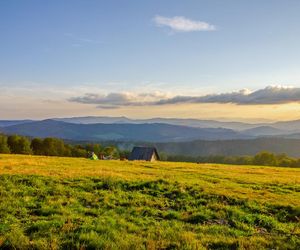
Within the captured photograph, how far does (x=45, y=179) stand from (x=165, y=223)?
1153cm

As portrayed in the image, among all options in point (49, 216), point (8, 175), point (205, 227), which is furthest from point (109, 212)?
point (8, 175)

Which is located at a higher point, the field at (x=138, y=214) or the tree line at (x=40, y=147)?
the field at (x=138, y=214)

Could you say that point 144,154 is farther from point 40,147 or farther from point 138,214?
point 138,214

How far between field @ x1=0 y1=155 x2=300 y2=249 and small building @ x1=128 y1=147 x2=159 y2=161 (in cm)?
6578

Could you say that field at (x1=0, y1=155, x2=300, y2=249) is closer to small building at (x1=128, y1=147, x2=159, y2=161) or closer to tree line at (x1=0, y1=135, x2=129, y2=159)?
small building at (x1=128, y1=147, x2=159, y2=161)

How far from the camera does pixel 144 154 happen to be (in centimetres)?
9425

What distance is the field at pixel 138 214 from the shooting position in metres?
12.6

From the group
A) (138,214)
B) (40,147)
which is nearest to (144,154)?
(40,147)

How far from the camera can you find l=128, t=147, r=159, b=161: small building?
93250 mm

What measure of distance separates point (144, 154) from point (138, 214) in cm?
7690

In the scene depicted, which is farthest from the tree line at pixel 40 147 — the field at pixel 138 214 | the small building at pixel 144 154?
the field at pixel 138 214

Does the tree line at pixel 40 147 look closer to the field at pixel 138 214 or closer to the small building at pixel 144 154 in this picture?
the small building at pixel 144 154

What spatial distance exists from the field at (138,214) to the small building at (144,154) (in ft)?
216

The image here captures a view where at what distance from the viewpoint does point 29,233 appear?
13.3 m
